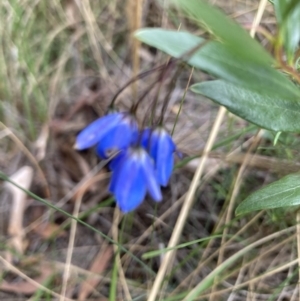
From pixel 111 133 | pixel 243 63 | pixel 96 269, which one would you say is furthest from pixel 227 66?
pixel 96 269

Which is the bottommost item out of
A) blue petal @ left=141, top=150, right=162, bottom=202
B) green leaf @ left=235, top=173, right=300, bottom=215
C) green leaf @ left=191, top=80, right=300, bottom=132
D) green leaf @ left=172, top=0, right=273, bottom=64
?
green leaf @ left=235, top=173, right=300, bottom=215

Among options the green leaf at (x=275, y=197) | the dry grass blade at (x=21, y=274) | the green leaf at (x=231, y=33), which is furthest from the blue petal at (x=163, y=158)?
the dry grass blade at (x=21, y=274)

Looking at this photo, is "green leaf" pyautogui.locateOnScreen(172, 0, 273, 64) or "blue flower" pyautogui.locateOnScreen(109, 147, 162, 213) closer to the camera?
"green leaf" pyautogui.locateOnScreen(172, 0, 273, 64)

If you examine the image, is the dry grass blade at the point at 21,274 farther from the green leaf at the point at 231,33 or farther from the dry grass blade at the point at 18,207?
the green leaf at the point at 231,33

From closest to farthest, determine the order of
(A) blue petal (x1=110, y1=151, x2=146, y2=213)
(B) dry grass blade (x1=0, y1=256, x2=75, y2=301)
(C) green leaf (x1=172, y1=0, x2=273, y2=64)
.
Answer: (C) green leaf (x1=172, y1=0, x2=273, y2=64) < (A) blue petal (x1=110, y1=151, x2=146, y2=213) < (B) dry grass blade (x1=0, y1=256, x2=75, y2=301)

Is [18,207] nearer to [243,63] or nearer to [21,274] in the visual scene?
[21,274]

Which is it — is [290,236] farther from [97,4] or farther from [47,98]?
[97,4]

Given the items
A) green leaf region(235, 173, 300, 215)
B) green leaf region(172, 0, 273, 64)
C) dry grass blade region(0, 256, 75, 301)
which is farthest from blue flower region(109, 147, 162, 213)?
dry grass blade region(0, 256, 75, 301)

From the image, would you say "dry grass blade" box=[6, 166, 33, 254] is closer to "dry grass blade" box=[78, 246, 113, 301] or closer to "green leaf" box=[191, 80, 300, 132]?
"dry grass blade" box=[78, 246, 113, 301]
